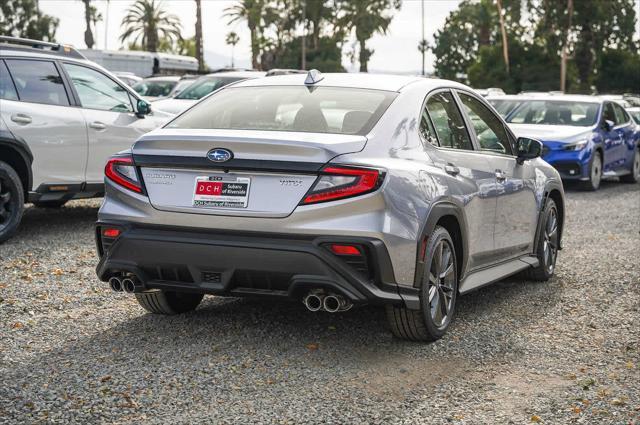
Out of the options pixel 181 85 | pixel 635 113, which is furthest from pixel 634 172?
pixel 181 85

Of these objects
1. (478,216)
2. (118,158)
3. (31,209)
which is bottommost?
(31,209)

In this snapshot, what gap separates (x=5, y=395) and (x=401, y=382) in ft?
6.43

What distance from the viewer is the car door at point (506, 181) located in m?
7.39

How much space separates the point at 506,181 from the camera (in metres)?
7.54

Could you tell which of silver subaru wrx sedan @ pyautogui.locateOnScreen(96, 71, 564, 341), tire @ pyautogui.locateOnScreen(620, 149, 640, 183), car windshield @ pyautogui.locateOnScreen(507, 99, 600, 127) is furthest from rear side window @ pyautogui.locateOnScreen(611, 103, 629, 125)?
silver subaru wrx sedan @ pyautogui.locateOnScreen(96, 71, 564, 341)

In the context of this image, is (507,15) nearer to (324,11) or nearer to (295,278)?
(324,11)

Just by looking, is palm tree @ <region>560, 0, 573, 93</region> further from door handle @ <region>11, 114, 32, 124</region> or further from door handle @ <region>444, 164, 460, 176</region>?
door handle @ <region>444, 164, 460, 176</region>

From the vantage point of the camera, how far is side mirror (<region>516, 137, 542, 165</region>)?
787 cm

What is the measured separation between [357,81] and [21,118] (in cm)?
466

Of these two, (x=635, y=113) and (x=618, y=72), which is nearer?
(x=635, y=113)

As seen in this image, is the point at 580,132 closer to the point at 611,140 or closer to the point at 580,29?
the point at 611,140

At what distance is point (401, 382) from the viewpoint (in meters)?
5.54

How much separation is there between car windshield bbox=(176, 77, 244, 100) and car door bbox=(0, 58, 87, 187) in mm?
8930

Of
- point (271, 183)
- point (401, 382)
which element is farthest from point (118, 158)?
point (401, 382)
